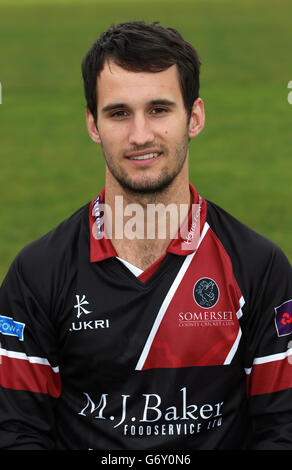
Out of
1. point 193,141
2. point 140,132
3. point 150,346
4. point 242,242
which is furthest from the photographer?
point 193,141

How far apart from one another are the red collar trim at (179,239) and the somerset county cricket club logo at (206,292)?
134mm

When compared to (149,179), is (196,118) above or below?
above

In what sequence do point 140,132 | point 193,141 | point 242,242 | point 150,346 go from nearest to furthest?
point 140,132 < point 150,346 < point 242,242 < point 193,141

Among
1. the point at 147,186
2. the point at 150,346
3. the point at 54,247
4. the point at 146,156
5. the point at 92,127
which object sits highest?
the point at 92,127

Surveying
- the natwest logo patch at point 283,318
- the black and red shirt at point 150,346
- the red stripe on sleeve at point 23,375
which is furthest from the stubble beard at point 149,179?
the red stripe on sleeve at point 23,375

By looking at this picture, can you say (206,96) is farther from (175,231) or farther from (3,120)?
(175,231)

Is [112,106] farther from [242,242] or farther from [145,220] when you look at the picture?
[242,242]

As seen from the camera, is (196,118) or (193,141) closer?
(196,118)

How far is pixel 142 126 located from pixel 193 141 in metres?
11.9

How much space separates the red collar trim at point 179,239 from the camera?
11.3ft

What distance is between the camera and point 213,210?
361 centimetres

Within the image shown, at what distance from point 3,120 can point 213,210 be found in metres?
14.1

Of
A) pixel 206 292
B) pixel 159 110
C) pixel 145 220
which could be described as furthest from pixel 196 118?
pixel 206 292

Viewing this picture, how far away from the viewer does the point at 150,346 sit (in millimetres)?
3363
